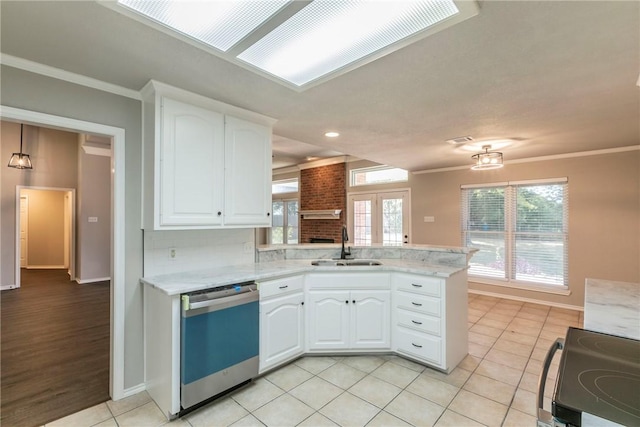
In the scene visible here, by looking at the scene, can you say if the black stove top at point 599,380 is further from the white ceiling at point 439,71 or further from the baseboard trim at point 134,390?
the baseboard trim at point 134,390

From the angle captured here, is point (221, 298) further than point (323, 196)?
No

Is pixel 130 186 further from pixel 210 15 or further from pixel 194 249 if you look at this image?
pixel 210 15

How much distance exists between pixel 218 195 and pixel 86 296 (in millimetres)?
4512

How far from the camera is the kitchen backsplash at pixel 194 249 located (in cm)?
242

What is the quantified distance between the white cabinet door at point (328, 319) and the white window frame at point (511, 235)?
3.78 m

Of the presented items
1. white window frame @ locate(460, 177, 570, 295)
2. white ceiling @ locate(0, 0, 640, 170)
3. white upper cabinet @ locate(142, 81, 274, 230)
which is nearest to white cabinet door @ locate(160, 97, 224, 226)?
white upper cabinet @ locate(142, 81, 274, 230)

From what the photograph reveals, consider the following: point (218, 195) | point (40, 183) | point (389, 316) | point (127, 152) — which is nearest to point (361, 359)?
point (389, 316)

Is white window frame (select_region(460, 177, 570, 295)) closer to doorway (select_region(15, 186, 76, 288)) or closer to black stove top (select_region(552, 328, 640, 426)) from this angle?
black stove top (select_region(552, 328, 640, 426))

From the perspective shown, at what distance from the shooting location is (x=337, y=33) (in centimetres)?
156

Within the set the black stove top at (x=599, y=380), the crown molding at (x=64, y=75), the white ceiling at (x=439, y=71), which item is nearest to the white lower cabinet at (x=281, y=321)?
the white ceiling at (x=439, y=71)

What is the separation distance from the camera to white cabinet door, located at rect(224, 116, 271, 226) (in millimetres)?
2582

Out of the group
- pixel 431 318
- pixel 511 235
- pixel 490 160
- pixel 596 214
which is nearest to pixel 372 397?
pixel 431 318

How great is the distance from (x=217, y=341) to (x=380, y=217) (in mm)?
5018

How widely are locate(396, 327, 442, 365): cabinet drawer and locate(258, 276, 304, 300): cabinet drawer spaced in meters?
1.12
